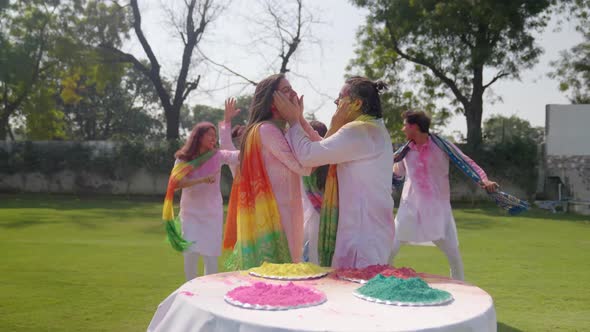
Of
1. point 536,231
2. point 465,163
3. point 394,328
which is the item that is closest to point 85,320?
point 465,163

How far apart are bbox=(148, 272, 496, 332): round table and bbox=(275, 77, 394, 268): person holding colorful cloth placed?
60 cm

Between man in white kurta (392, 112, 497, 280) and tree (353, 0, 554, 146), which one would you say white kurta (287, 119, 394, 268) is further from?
tree (353, 0, 554, 146)

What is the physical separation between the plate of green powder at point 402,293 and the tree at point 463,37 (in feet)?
71.3

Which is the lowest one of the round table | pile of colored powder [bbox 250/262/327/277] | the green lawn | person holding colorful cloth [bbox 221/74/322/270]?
the green lawn

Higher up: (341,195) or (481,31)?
(481,31)

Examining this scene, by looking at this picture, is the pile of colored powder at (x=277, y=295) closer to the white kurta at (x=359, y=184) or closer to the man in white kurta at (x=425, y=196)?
the white kurta at (x=359, y=184)

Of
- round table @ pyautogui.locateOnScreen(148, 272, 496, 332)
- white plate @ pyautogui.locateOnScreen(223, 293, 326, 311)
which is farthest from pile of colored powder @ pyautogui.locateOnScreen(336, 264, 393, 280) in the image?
white plate @ pyautogui.locateOnScreen(223, 293, 326, 311)

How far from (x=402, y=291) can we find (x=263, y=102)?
1.49 m

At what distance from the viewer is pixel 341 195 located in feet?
10.1

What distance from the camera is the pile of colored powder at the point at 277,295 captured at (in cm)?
206

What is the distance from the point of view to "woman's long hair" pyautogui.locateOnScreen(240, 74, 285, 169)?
127 inches

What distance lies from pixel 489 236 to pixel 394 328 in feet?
37.1

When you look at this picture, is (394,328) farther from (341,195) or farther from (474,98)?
(474,98)

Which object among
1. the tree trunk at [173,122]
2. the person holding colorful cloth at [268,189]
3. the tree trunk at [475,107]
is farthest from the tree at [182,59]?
the person holding colorful cloth at [268,189]
